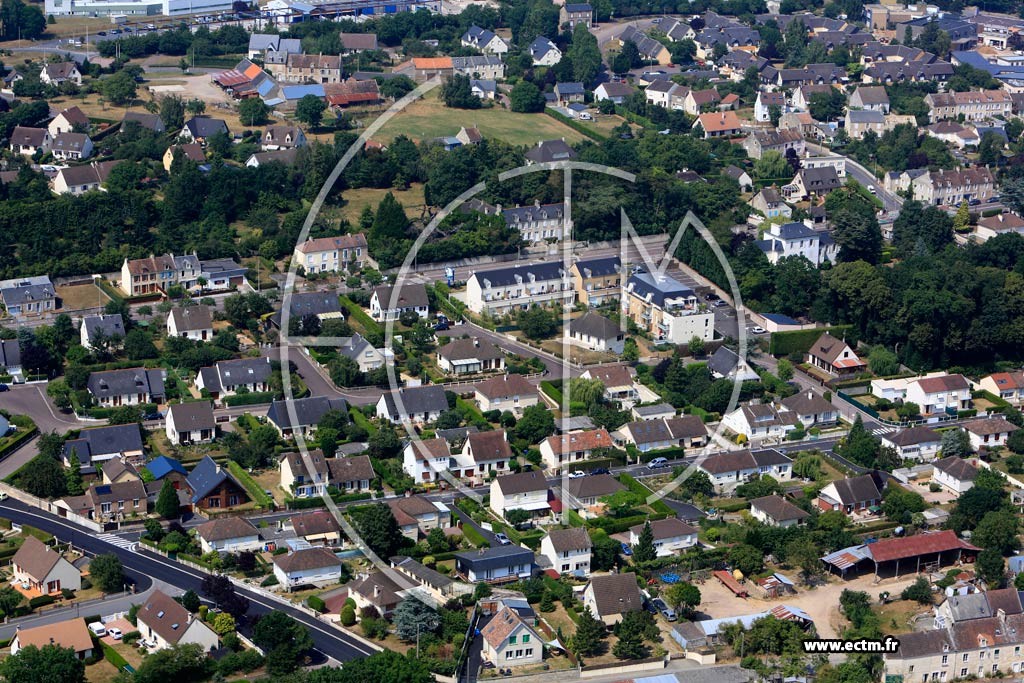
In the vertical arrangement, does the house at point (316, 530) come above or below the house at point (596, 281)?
below

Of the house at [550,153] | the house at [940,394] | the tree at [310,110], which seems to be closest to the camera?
the house at [940,394]

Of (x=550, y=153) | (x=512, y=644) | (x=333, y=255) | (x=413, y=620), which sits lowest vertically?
(x=512, y=644)

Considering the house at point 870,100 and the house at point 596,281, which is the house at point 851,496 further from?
the house at point 870,100

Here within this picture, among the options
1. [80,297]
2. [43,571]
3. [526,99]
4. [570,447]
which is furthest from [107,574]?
[526,99]

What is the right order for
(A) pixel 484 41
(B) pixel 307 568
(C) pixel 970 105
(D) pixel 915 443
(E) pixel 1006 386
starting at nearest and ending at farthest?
(B) pixel 307 568, (D) pixel 915 443, (E) pixel 1006 386, (C) pixel 970 105, (A) pixel 484 41

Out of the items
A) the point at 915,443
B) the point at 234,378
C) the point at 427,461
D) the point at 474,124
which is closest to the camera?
the point at 427,461

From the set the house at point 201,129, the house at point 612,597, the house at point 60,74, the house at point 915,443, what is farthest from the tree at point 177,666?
the house at point 60,74

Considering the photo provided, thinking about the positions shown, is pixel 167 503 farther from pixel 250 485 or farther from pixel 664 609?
pixel 664 609
